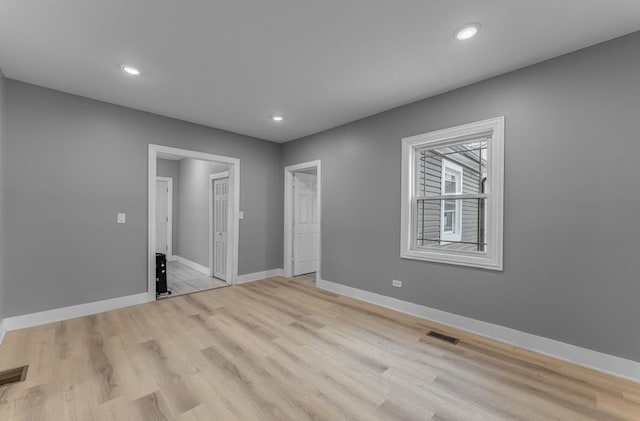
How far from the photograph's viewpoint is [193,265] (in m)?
6.30

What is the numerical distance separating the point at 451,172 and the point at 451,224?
669mm

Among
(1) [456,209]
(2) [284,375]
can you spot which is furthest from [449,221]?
(2) [284,375]

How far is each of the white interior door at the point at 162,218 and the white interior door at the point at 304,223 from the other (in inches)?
150

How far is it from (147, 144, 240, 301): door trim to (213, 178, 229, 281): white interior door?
1.07 ft

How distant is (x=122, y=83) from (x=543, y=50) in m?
4.27

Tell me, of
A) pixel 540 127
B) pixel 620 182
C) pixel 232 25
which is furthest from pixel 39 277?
pixel 620 182

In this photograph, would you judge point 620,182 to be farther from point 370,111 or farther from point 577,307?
point 370,111

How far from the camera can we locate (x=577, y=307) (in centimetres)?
229

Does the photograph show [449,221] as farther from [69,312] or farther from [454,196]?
[69,312]

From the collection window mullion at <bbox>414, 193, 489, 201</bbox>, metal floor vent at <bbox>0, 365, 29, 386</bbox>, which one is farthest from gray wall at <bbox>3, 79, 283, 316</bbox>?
window mullion at <bbox>414, 193, 489, 201</bbox>

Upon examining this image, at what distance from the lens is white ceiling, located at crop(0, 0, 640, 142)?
73.5 inches

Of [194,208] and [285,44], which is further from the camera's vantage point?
[194,208]

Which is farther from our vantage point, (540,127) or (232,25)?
(540,127)

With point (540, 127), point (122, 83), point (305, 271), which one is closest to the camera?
point (540, 127)
